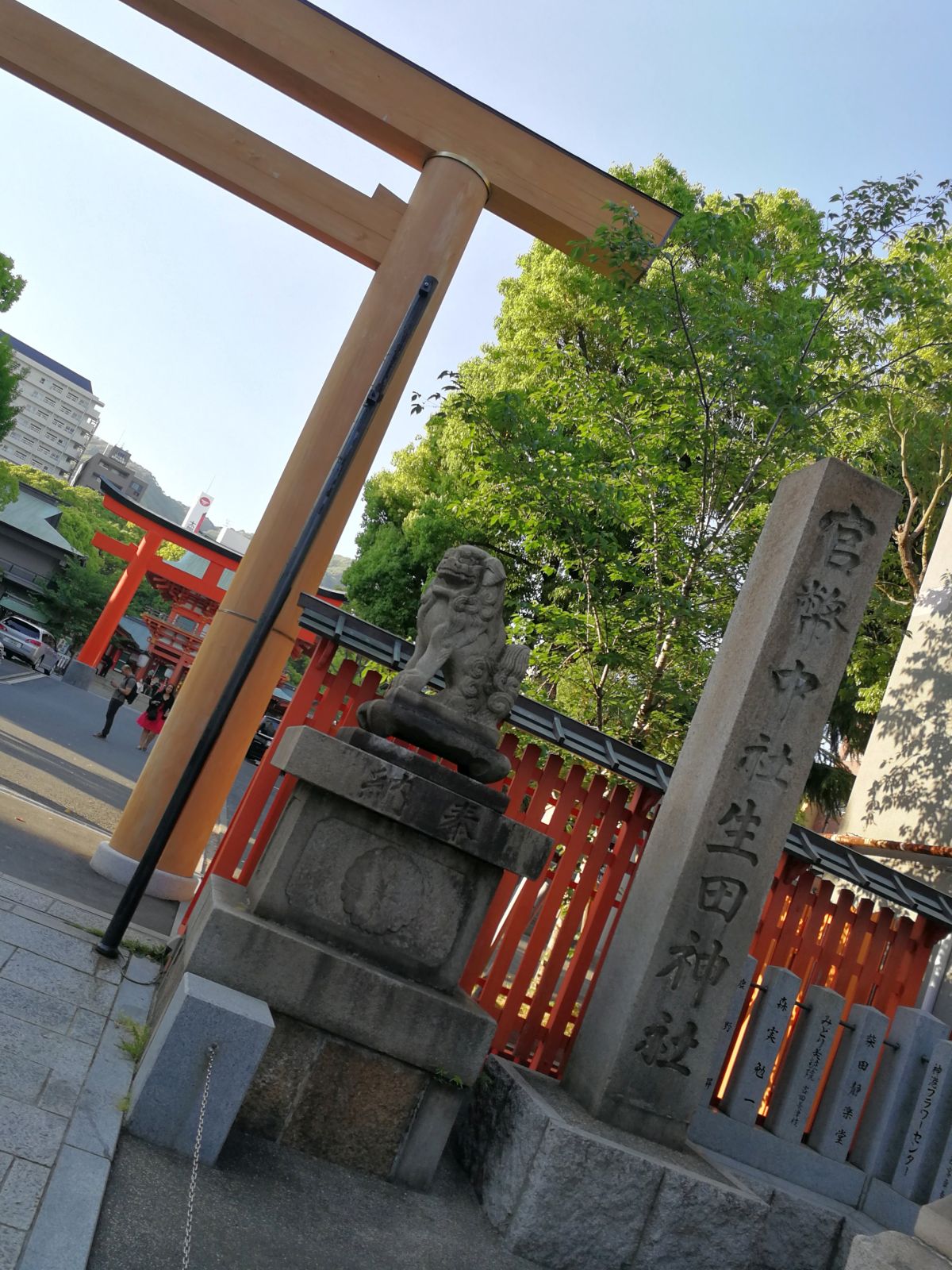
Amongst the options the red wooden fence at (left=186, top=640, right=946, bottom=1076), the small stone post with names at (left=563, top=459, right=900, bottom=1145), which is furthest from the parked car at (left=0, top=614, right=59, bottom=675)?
the small stone post with names at (left=563, top=459, right=900, bottom=1145)

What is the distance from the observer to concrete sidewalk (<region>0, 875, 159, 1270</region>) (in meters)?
2.86

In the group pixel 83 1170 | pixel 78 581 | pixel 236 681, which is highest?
pixel 78 581

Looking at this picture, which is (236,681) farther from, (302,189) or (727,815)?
(302,189)

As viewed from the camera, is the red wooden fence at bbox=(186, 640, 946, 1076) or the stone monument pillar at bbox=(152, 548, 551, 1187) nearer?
the stone monument pillar at bbox=(152, 548, 551, 1187)

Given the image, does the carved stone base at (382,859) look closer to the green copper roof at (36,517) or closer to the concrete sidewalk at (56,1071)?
the concrete sidewalk at (56,1071)

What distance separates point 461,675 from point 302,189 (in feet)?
17.5

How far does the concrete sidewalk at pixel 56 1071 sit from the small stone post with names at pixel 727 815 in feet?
7.99

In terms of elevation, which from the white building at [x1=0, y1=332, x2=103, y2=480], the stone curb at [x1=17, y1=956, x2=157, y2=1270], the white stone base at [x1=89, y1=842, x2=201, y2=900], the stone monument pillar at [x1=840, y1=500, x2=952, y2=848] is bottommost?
the stone curb at [x1=17, y1=956, x2=157, y2=1270]

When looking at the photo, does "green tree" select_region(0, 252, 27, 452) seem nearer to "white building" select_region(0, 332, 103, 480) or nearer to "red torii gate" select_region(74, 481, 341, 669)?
"red torii gate" select_region(74, 481, 341, 669)

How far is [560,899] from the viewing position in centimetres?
600

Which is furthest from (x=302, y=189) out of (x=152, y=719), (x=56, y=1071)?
(x=152, y=719)

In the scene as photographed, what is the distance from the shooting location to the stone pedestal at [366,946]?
421 centimetres

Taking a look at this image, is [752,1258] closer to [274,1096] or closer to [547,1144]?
[547,1144]

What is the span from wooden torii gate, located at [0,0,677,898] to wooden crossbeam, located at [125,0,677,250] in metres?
0.01
